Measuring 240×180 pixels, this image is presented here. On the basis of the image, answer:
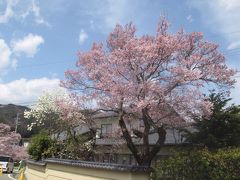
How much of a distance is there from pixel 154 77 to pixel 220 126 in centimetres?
685

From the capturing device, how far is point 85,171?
58.0ft

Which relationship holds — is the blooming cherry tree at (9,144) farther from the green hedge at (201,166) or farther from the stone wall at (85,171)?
the green hedge at (201,166)

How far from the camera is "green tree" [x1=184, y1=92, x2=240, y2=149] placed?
20.7 meters

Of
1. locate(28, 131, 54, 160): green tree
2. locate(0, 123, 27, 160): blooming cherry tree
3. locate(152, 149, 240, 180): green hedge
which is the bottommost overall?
locate(152, 149, 240, 180): green hedge

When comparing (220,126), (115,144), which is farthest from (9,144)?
(220,126)

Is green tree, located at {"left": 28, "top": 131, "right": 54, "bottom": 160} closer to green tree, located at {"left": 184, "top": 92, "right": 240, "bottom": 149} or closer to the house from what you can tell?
the house

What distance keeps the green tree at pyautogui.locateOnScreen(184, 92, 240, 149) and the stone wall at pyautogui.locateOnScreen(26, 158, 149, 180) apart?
21.3 ft

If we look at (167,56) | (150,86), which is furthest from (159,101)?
(167,56)

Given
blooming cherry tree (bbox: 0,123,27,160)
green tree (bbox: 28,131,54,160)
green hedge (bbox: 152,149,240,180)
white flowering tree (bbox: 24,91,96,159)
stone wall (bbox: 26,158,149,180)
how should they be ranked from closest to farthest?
green hedge (bbox: 152,149,240,180)
stone wall (bbox: 26,158,149,180)
white flowering tree (bbox: 24,91,96,159)
green tree (bbox: 28,131,54,160)
blooming cherry tree (bbox: 0,123,27,160)

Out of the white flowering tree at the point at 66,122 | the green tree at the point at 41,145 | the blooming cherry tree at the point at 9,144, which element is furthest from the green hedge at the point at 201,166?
the blooming cherry tree at the point at 9,144

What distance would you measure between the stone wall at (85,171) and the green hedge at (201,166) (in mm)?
891

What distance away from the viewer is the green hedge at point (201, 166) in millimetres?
10340

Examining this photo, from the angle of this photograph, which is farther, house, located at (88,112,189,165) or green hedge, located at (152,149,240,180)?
house, located at (88,112,189,165)

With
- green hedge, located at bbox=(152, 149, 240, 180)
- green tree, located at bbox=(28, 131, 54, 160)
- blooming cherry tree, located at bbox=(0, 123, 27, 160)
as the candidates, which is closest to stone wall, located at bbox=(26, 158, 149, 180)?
green hedge, located at bbox=(152, 149, 240, 180)
